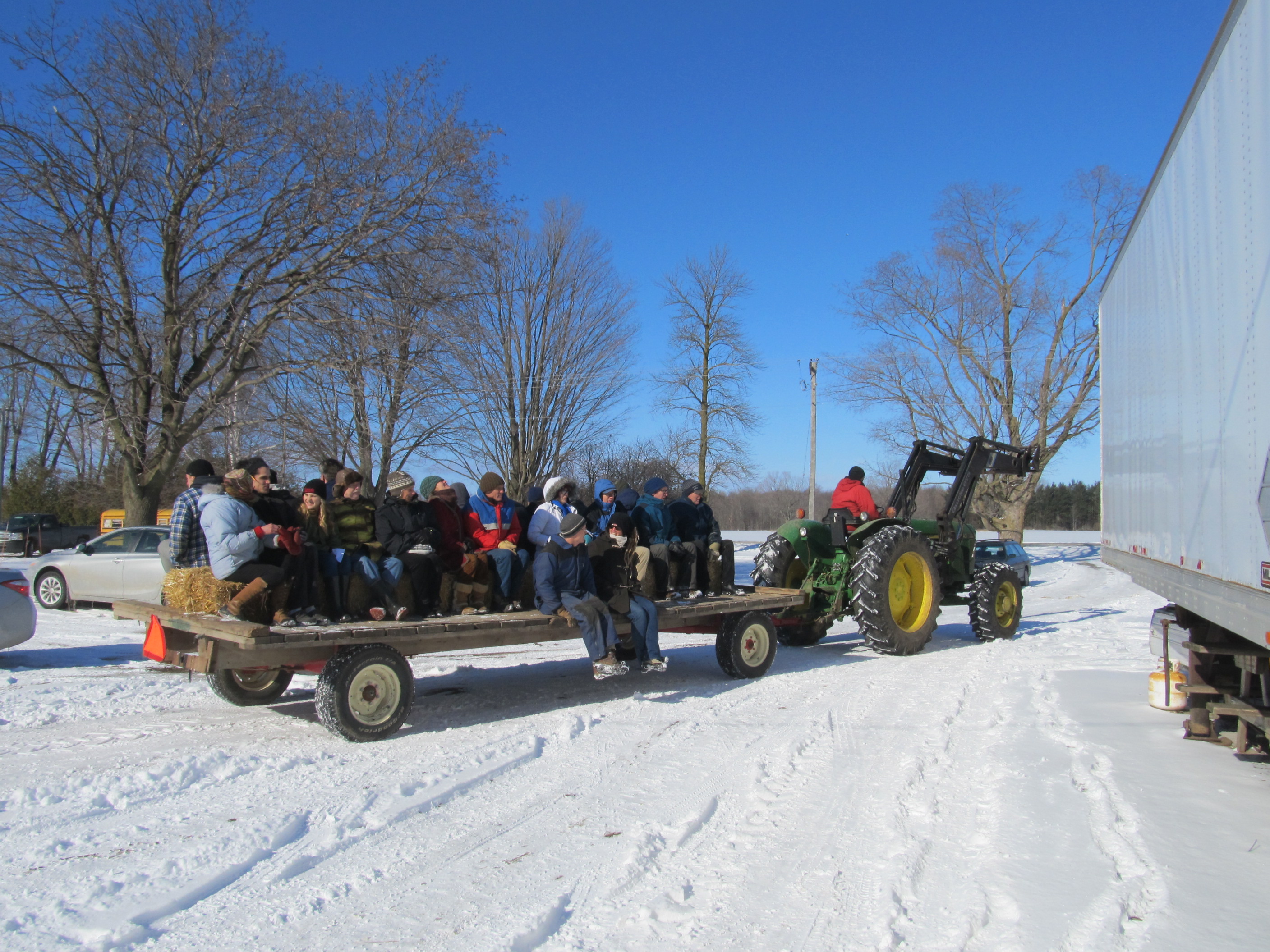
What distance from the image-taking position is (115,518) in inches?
1292

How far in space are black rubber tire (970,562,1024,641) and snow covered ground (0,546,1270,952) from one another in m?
3.68

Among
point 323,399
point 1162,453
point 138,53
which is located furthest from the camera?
point 323,399

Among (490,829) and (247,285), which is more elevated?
(247,285)

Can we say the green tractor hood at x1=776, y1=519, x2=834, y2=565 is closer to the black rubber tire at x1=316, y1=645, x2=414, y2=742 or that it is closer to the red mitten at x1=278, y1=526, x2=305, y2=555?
the black rubber tire at x1=316, y1=645, x2=414, y2=742

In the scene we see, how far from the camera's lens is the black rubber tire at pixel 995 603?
11.8 m

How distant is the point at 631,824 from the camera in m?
4.75

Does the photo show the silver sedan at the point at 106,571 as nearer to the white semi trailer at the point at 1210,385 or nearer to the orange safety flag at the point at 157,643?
the orange safety flag at the point at 157,643

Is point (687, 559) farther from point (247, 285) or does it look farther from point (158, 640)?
point (247, 285)

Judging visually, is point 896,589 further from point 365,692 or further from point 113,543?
point 113,543

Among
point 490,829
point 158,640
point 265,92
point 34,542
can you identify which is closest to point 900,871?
point 490,829

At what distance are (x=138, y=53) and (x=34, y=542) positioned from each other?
85.8ft

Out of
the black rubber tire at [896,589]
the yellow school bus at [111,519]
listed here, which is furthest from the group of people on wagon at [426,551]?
the yellow school bus at [111,519]

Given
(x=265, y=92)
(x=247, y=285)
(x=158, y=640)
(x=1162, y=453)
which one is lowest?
(x=158, y=640)

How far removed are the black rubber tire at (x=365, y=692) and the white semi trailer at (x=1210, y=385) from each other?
504 cm
